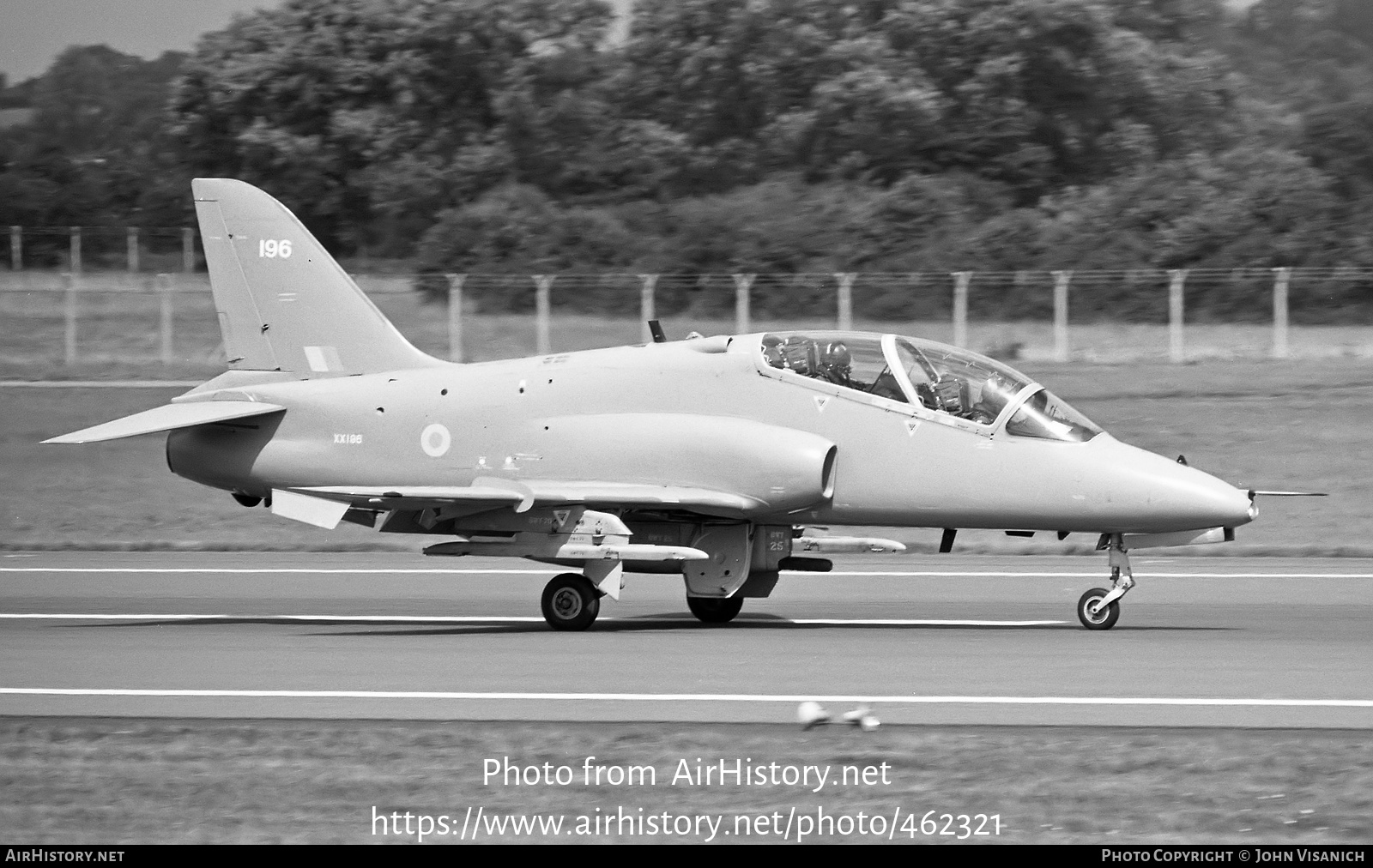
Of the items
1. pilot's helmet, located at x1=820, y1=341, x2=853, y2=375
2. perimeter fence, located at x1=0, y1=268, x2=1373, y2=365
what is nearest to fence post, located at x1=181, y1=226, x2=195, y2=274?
perimeter fence, located at x1=0, y1=268, x2=1373, y2=365

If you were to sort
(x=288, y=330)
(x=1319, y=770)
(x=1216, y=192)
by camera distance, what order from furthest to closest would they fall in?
1. (x=1216, y=192)
2. (x=288, y=330)
3. (x=1319, y=770)

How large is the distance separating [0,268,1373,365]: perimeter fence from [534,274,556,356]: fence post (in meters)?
0.02

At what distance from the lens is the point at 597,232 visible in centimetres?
3650

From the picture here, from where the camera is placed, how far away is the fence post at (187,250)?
125 feet

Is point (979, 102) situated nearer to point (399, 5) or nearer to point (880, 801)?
point (399, 5)

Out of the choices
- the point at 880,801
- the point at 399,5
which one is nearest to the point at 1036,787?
the point at 880,801

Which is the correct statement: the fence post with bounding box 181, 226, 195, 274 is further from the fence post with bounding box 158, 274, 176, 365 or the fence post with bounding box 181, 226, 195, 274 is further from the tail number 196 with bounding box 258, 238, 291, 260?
the tail number 196 with bounding box 258, 238, 291, 260

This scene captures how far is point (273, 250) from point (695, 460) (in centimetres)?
457

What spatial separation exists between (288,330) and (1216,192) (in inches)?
891

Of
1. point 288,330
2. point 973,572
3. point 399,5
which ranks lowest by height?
point 973,572

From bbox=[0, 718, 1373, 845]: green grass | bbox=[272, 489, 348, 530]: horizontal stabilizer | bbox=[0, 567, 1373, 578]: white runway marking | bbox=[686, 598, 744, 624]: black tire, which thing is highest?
bbox=[272, 489, 348, 530]: horizontal stabilizer

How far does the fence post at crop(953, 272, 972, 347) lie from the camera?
28219mm

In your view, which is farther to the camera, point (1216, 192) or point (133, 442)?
point (1216, 192)

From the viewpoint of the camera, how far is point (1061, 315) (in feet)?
92.1
